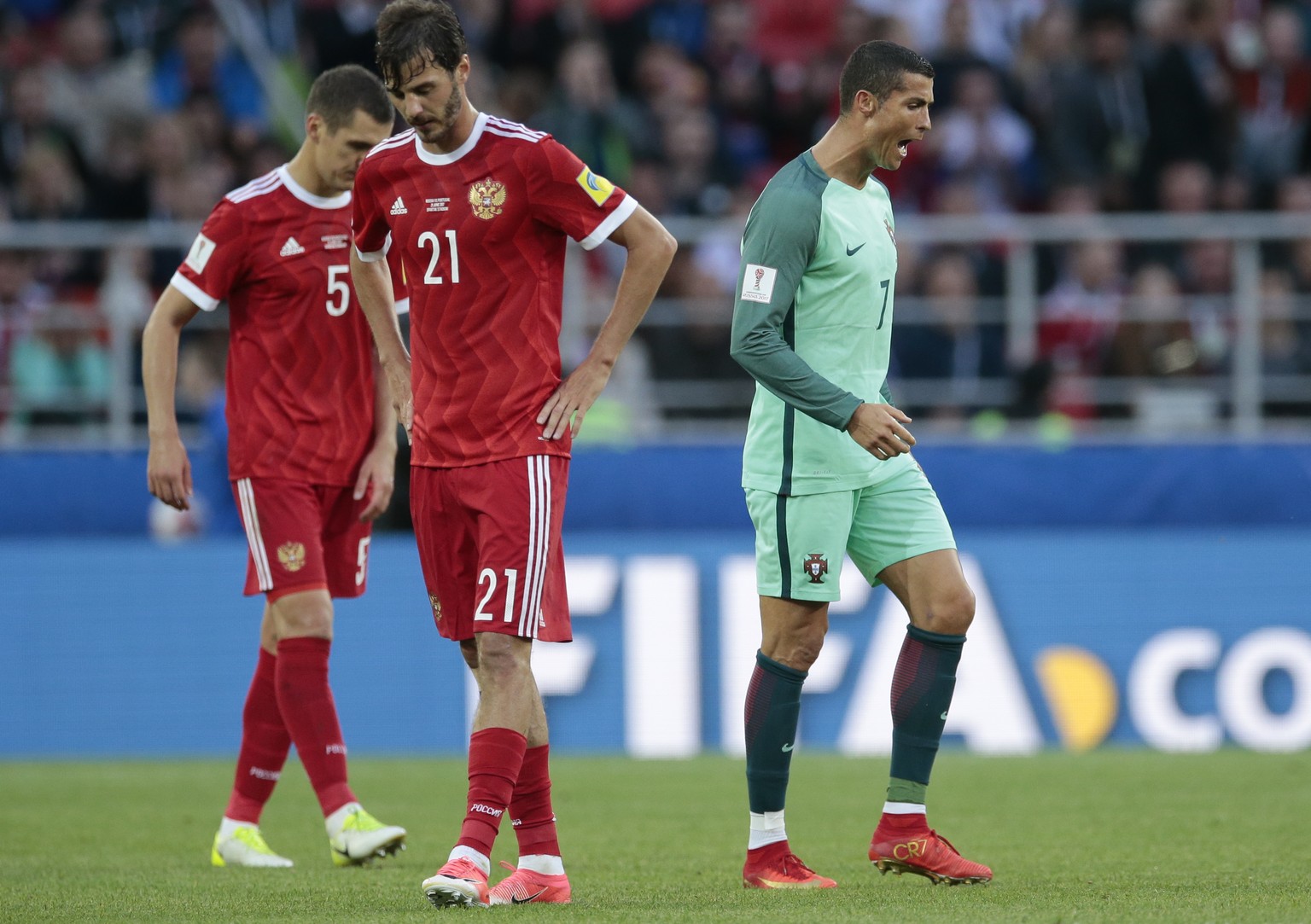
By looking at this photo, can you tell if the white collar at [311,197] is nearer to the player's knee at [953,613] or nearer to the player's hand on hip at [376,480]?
the player's hand on hip at [376,480]

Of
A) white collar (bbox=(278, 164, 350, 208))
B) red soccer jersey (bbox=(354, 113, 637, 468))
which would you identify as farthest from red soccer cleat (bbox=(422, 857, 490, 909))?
white collar (bbox=(278, 164, 350, 208))

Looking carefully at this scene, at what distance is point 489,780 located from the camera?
5.64 m

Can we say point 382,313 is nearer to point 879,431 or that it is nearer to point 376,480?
point 376,480

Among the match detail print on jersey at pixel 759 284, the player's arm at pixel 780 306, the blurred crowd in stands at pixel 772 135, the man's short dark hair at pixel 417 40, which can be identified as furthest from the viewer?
the blurred crowd in stands at pixel 772 135

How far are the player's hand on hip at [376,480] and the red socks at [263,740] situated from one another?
0.67 m

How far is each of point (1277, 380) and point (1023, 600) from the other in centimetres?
274

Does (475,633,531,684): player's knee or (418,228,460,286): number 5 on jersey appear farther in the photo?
(418,228,460,286): number 5 on jersey

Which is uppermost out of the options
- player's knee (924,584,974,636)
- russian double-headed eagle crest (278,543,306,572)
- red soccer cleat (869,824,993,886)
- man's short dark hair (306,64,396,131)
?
man's short dark hair (306,64,396,131)

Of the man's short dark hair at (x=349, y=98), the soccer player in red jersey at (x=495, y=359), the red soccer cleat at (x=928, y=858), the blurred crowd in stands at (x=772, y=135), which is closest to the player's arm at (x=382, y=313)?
the soccer player in red jersey at (x=495, y=359)

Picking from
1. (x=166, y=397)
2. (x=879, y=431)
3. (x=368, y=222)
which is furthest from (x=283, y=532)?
(x=879, y=431)

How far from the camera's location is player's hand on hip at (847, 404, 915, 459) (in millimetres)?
5883

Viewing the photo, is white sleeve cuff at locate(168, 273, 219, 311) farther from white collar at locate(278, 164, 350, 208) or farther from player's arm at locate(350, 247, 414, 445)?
player's arm at locate(350, 247, 414, 445)

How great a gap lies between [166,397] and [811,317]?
8.12 ft

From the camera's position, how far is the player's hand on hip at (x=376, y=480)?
24.9 ft
